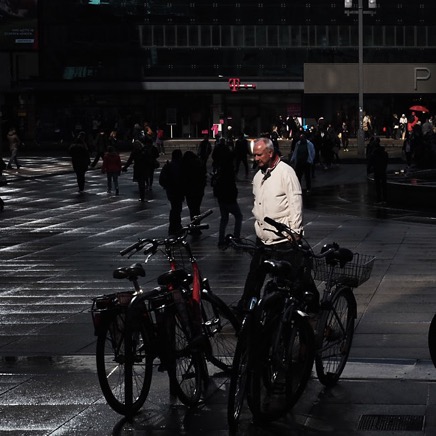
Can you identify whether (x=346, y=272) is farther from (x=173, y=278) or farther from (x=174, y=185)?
(x=174, y=185)

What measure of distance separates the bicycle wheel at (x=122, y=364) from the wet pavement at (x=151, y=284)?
13 cm

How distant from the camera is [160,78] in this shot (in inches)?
3425

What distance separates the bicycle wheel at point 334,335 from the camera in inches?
370

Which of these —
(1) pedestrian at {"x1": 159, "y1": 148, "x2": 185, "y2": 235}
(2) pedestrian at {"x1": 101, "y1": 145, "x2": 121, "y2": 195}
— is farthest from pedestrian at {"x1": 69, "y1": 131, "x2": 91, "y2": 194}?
(1) pedestrian at {"x1": 159, "y1": 148, "x2": 185, "y2": 235}

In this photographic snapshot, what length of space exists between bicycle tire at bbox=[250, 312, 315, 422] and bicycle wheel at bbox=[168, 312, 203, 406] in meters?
0.52

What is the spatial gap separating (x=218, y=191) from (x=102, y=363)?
1278 cm

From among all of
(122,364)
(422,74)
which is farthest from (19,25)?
(122,364)

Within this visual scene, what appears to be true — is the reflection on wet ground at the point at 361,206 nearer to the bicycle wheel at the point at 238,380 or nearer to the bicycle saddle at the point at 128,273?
the bicycle saddle at the point at 128,273

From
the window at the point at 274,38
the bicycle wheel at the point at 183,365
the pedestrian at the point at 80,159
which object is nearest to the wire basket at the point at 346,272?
the bicycle wheel at the point at 183,365

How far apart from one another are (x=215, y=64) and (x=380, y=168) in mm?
58517

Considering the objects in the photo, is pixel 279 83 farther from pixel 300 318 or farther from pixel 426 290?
pixel 300 318

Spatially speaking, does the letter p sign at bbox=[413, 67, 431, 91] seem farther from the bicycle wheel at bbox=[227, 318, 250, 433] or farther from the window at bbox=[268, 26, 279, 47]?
the bicycle wheel at bbox=[227, 318, 250, 433]

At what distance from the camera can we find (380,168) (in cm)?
3016

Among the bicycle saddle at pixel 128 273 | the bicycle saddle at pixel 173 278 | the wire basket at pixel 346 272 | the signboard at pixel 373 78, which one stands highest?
the signboard at pixel 373 78
